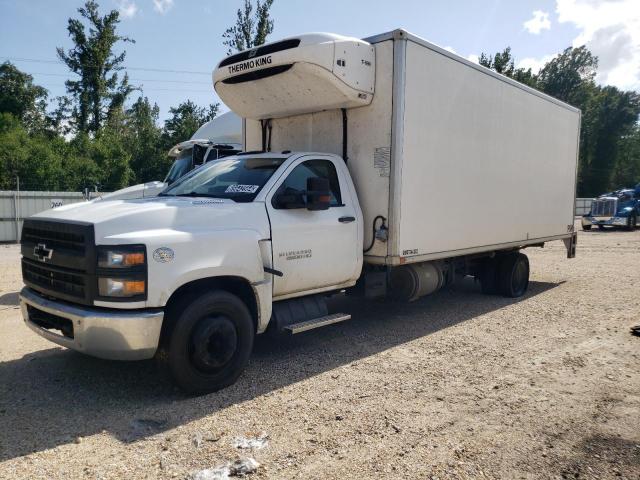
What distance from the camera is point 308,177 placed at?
5617 millimetres

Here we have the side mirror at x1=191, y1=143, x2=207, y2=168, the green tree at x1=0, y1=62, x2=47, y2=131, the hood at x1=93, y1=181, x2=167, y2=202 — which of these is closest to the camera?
the hood at x1=93, y1=181, x2=167, y2=202

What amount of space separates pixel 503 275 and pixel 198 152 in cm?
656

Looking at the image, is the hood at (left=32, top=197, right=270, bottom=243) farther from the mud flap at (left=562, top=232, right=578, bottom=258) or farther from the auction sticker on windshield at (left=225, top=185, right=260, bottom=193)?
the mud flap at (left=562, top=232, right=578, bottom=258)

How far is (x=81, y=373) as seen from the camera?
16.2ft

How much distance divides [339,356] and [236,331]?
1.50 meters

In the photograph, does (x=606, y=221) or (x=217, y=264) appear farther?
(x=606, y=221)

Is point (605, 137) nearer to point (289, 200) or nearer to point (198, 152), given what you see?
point (198, 152)

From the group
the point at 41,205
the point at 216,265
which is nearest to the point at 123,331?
the point at 216,265

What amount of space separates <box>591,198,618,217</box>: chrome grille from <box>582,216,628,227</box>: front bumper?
219 millimetres

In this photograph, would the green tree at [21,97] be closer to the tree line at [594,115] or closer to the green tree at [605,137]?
the tree line at [594,115]

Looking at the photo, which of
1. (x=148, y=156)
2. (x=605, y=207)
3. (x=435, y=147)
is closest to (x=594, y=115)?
(x=605, y=207)

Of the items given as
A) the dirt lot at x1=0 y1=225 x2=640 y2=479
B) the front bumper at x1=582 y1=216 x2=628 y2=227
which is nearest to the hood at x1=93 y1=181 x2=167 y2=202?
the dirt lot at x1=0 y1=225 x2=640 y2=479

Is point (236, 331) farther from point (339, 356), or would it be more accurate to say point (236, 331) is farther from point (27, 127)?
point (27, 127)

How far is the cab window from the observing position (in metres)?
5.23
